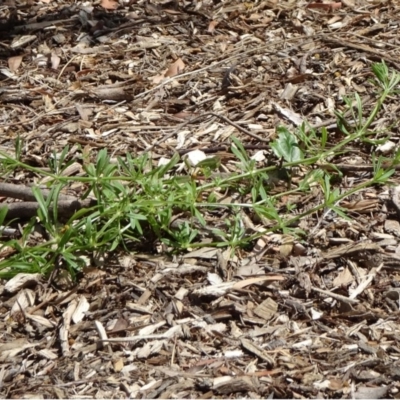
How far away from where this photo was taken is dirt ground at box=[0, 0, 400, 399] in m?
2.80

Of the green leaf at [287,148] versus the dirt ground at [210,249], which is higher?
the green leaf at [287,148]

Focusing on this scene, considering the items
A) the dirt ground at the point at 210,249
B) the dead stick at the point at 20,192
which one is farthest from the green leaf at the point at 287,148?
the dead stick at the point at 20,192

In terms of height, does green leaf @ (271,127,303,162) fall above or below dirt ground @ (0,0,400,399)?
above

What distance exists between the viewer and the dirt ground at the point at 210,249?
9.20 ft

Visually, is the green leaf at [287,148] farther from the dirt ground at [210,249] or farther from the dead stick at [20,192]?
the dead stick at [20,192]

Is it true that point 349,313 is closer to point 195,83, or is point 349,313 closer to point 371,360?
point 371,360

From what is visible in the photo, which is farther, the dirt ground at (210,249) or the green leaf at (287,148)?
the green leaf at (287,148)

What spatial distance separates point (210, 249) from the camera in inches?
129

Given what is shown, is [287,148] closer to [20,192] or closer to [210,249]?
[210,249]

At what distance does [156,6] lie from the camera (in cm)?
517

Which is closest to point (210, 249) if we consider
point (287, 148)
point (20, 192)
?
point (287, 148)

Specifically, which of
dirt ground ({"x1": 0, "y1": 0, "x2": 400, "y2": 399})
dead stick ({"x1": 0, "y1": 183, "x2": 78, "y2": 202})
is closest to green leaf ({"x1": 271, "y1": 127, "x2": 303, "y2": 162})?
dirt ground ({"x1": 0, "y1": 0, "x2": 400, "y2": 399})

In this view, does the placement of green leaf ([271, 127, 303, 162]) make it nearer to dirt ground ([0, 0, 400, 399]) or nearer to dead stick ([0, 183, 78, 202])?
dirt ground ([0, 0, 400, 399])

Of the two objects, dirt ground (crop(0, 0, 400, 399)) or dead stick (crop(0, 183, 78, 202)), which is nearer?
dirt ground (crop(0, 0, 400, 399))
